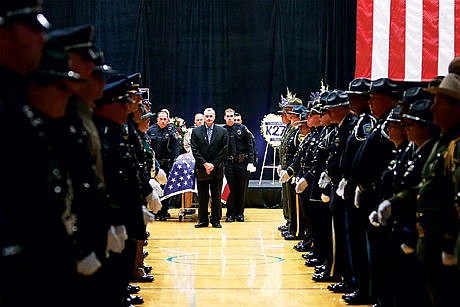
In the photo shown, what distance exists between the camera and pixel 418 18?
12273 millimetres

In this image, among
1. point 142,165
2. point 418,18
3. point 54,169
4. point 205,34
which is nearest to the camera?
point 54,169

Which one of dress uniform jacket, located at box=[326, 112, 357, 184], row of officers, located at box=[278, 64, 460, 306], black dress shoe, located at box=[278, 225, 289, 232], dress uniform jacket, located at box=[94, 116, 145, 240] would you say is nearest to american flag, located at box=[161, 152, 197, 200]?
black dress shoe, located at box=[278, 225, 289, 232]

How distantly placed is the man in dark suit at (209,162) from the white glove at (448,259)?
7.53 m

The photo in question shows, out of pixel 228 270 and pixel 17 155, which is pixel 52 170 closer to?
pixel 17 155

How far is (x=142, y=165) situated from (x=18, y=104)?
339 cm

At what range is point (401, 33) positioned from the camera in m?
12.3

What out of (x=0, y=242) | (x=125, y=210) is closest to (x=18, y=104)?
(x=0, y=242)

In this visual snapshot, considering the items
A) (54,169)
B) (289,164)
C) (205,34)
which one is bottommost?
(289,164)

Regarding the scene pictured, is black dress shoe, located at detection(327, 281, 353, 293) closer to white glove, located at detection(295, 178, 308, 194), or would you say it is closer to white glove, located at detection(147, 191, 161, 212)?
white glove, located at detection(295, 178, 308, 194)

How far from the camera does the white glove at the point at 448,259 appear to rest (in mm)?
3396

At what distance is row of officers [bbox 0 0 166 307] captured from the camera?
8.08ft

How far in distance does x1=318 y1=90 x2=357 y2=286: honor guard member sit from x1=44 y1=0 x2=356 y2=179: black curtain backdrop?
8.48 m

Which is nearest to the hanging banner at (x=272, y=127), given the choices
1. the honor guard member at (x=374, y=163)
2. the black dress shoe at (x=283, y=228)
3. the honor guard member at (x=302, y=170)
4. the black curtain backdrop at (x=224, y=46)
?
the black curtain backdrop at (x=224, y=46)

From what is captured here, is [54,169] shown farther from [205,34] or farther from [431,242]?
[205,34]
